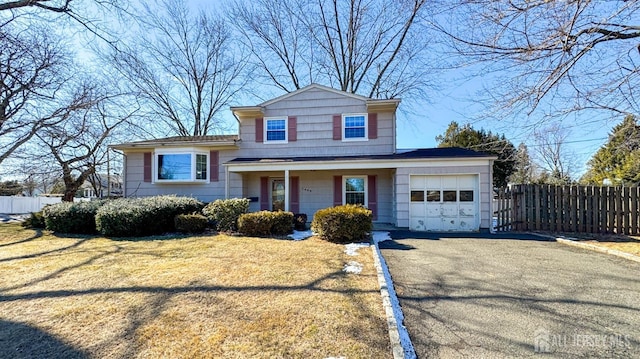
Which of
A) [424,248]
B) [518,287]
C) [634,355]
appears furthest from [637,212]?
[634,355]

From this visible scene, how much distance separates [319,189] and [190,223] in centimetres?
570

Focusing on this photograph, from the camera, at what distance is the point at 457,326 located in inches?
139

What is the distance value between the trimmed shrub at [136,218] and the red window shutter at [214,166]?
3056 mm

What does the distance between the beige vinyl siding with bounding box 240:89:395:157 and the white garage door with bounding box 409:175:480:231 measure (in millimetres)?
2443

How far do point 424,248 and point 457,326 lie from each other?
14.8 ft

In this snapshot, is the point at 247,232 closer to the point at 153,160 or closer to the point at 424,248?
the point at 424,248

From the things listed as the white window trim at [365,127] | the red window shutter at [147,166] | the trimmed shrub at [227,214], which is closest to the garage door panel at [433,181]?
the white window trim at [365,127]

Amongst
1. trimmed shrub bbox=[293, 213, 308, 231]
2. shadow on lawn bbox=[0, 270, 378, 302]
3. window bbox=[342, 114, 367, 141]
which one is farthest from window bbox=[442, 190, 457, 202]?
shadow on lawn bbox=[0, 270, 378, 302]

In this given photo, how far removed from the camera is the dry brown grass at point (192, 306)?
3049 millimetres

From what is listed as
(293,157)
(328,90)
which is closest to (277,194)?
(293,157)

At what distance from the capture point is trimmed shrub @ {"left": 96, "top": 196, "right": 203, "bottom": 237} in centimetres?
999

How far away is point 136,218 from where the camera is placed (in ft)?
32.8

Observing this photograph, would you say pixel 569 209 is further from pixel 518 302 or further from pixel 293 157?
pixel 293 157

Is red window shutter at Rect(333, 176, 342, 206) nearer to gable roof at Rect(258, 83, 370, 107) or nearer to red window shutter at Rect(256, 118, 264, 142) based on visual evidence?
gable roof at Rect(258, 83, 370, 107)
